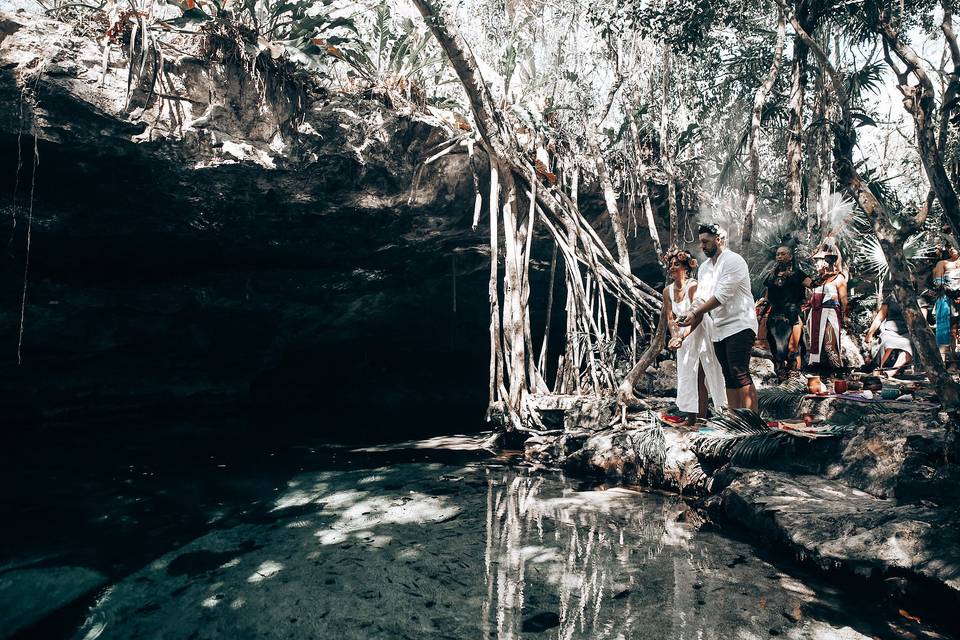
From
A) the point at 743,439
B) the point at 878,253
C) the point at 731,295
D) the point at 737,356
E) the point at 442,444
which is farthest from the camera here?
the point at 878,253

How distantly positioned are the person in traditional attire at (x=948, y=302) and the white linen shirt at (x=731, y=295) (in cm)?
319

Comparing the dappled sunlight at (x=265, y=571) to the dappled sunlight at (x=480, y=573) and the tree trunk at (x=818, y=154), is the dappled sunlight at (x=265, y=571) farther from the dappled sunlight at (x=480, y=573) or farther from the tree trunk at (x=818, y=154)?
the tree trunk at (x=818, y=154)

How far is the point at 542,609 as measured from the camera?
2457mm

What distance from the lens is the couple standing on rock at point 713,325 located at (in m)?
4.14

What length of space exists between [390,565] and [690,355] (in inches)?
112

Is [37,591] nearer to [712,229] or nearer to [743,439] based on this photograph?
[743,439]

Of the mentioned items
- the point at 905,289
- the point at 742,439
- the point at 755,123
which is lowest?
the point at 742,439

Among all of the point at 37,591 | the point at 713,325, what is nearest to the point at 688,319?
the point at 713,325

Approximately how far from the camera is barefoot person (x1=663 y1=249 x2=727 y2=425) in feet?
15.2

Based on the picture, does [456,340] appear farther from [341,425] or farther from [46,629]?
[46,629]

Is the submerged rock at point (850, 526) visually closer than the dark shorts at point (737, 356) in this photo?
Yes

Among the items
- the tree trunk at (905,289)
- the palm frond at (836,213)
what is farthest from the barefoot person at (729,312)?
the palm frond at (836,213)

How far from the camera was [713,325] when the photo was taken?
4.32 metres

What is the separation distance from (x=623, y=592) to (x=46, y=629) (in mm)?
2202
